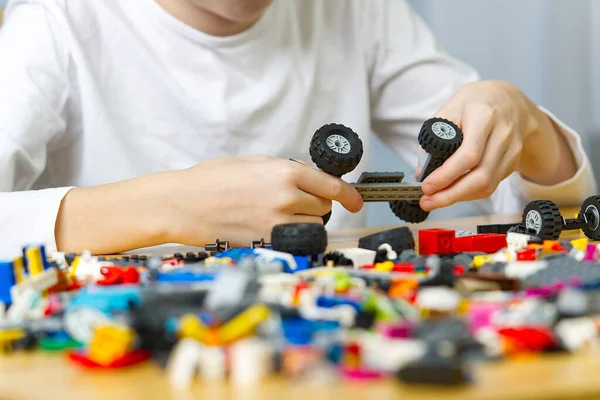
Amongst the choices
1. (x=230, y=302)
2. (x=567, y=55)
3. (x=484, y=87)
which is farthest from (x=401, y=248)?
(x=567, y=55)

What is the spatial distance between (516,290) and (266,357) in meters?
0.21

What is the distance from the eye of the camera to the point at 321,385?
0.30 m

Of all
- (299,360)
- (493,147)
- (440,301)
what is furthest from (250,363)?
(493,147)

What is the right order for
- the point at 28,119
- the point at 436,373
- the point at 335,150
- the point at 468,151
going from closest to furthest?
the point at 436,373 → the point at 335,150 → the point at 468,151 → the point at 28,119

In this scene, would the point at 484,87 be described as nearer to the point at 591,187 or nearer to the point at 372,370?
the point at 591,187

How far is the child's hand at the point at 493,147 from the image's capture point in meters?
0.85

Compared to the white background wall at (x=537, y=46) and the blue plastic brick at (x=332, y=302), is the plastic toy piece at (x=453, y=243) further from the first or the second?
the white background wall at (x=537, y=46)

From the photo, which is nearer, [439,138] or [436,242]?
[436,242]

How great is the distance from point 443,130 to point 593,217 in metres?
0.20

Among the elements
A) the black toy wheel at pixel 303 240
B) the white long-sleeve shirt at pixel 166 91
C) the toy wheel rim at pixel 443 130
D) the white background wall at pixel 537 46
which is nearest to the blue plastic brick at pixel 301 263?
the black toy wheel at pixel 303 240

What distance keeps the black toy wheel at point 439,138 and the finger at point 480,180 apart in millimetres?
46

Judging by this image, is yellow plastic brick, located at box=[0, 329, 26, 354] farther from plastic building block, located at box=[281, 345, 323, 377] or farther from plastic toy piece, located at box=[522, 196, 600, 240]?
plastic toy piece, located at box=[522, 196, 600, 240]

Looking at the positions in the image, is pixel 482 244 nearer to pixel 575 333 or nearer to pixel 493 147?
pixel 493 147

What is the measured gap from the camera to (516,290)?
17.9 inches
